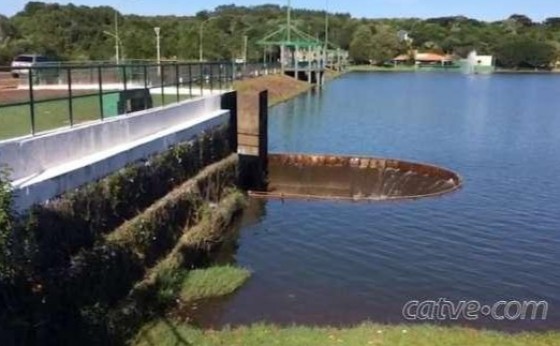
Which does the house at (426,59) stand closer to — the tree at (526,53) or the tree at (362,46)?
the tree at (362,46)

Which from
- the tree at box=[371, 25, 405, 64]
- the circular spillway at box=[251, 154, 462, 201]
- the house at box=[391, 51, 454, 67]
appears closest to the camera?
the circular spillway at box=[251, 154, 462, 201]

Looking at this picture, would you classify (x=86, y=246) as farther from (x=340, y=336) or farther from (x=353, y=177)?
(x=353, y=177)

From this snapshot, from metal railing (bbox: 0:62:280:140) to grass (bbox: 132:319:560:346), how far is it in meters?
3.61

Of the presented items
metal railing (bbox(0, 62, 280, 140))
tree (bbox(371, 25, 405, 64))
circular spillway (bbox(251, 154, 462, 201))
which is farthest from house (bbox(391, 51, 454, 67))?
metal railing (bbox(0, 62, 280, 140))

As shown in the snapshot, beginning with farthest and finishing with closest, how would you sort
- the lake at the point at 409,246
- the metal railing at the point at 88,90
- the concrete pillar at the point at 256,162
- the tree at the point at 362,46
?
the tree at the point at 362,46 < the concrete pillar at the point at 256,162 < the lake at the point at 409,246 < the metal railing at the point at 88,90

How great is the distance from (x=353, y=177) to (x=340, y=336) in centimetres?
1732

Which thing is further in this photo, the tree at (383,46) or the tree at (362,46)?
the tree at (362,46)

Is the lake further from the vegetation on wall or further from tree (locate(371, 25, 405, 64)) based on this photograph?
tree (locate(371, 25, 405, 64))

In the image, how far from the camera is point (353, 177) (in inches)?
1061

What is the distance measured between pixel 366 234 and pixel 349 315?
590 centimetres

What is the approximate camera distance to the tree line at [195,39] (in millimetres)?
81750

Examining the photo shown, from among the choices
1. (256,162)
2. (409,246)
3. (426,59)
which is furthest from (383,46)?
(409,246)

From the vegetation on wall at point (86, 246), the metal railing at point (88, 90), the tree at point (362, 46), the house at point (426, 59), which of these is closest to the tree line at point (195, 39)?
the tree at point (362, 46)

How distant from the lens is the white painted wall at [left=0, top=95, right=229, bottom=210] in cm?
965
